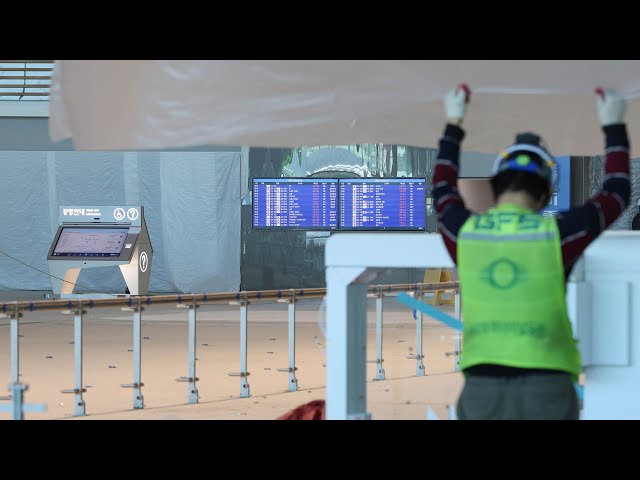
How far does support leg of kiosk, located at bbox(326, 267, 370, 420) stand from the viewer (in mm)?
4031

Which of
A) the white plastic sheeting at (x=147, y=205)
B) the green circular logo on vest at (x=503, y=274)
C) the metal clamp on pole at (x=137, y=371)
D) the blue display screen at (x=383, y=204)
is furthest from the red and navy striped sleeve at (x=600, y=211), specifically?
the white plastic sheeting at (x=147, y=205)

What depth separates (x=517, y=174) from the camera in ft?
9.45

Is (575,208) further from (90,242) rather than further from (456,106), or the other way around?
(90,242)

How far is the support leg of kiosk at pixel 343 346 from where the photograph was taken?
403 cm

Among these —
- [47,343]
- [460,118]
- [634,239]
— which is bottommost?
[47,343]

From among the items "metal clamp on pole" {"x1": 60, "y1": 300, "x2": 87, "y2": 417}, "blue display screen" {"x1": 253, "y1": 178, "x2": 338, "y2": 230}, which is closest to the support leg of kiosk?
"metal clamp on pole" {"x1": 60, "y1": 300, "x2": 87, "y2": 417}

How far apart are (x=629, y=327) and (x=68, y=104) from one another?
2.00 meters

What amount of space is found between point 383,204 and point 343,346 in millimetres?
14358

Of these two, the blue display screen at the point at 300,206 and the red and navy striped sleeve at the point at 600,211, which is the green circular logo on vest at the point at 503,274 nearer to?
the red and navy striped sleeve at the point at 600,211

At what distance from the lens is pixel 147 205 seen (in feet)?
67.3

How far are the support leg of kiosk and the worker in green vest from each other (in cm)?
114

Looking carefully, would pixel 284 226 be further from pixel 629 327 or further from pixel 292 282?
pixel 629 327
